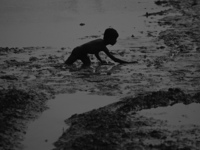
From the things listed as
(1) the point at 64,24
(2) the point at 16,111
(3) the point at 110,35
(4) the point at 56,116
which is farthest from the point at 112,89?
(1) the point at 64,24

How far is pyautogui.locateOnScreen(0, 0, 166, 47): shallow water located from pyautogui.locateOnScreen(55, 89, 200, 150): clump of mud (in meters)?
5.63

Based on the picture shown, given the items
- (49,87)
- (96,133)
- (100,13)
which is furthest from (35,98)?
(100,13)

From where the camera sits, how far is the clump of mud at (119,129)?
3650mm

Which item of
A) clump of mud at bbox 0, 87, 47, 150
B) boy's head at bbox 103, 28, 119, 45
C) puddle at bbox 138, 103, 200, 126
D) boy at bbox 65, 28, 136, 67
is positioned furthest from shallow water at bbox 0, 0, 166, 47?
puddle at bbox 138, 103, 200, 126

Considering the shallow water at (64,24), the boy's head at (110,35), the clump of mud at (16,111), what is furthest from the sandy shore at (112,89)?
the shallow water at (64,24)

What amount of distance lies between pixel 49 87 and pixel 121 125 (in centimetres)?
230

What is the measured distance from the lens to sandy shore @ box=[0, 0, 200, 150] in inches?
151

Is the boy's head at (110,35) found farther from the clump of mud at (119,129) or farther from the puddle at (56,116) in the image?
the clump of mud at (119,129)

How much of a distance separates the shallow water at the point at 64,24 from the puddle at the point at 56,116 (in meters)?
4.93

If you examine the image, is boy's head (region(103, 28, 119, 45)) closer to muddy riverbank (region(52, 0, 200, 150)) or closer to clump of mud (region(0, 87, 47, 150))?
muddy riverbank (region(52, 0, 200, 150))

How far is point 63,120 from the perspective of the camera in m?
4.57

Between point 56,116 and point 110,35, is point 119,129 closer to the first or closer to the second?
point 56,116

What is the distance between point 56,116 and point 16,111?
547 millimetres

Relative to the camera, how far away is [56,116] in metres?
4.76
